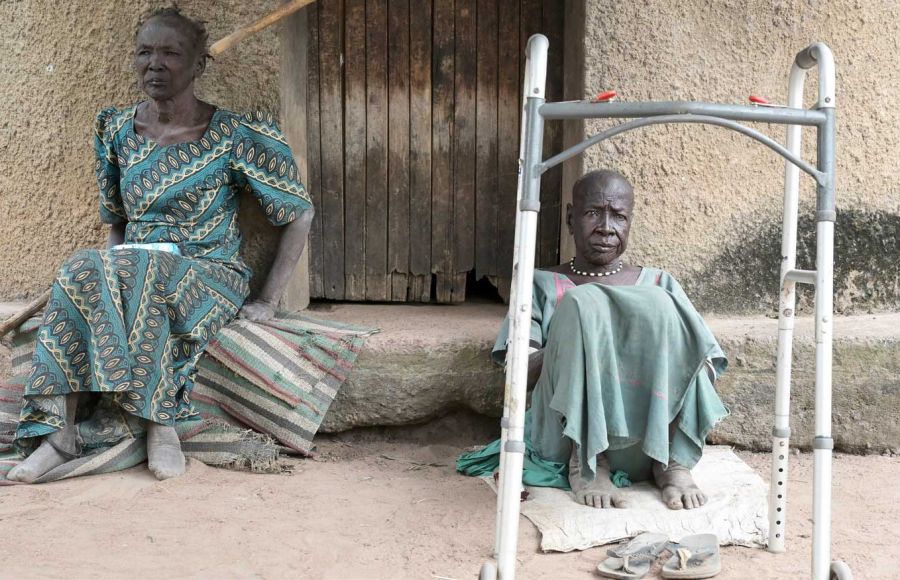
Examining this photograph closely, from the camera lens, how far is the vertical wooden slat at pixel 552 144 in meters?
4.03

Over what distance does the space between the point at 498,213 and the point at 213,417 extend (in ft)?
4.93

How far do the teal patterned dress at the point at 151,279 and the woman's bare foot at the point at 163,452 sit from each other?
6cm

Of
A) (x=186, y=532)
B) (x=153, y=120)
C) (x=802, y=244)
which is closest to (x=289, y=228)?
(x=153, y=120)

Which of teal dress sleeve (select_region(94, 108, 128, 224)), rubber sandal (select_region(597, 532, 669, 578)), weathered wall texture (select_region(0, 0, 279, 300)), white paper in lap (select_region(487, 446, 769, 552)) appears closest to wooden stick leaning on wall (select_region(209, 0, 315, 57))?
weathered wall texture (select_region(0, 0, 279, 300))

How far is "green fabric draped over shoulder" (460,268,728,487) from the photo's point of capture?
2.70 m

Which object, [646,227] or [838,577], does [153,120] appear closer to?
[646,227]

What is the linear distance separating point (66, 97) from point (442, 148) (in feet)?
4.98

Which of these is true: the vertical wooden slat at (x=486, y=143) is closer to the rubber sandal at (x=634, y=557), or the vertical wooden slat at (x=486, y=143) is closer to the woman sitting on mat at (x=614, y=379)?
the woman sitting on mat at (x=614, y=379)

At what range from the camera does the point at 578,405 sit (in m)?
2.70

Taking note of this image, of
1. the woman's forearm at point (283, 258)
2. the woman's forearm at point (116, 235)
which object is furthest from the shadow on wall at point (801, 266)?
the woman's forearm at point (116, 235)

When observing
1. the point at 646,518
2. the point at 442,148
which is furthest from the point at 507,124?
the point at 646,518

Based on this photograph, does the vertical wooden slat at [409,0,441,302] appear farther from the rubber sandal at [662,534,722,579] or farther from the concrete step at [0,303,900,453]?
the rubber sandal at [662,534,722,579]

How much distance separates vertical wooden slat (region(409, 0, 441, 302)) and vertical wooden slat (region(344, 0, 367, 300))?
0.67 feet

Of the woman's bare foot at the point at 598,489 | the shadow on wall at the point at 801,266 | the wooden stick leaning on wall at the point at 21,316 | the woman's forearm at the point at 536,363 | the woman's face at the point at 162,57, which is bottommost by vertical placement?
the woman's bare foot at the point at 598,489
